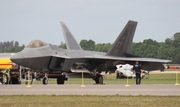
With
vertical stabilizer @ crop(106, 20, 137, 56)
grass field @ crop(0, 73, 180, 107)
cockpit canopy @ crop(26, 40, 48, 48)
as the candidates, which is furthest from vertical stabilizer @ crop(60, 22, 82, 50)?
grass field @ crop(0, 73, 180, 107)

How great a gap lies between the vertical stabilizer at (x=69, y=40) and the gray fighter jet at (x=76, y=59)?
16.7 ft

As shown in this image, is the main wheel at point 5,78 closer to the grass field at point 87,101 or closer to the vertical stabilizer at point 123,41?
the vertical stabilizer at point 123,41

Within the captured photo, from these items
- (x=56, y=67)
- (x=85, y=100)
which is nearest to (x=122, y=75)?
(x=56, y=67)

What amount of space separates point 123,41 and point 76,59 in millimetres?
6667

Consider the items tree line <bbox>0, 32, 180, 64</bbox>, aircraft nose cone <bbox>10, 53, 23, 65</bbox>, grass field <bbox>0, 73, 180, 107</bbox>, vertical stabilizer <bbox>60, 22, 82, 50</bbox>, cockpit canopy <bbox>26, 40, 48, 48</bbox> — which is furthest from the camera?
tree line <bbox>0, 32, 180, 64</bbox>

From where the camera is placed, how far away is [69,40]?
47.1m

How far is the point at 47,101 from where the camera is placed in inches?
771

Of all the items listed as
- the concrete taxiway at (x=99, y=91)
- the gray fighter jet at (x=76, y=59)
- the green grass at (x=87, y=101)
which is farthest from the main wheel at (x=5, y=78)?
the green grass at (x=87, y=101)

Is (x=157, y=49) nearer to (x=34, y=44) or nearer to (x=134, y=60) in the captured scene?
(x=134, y=60)

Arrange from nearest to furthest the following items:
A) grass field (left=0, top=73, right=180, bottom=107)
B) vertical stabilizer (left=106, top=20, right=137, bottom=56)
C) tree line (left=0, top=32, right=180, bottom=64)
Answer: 1. grass field (left=0, top=73, right=180, bottom=107)
2. vertical stabilizer (left=106, top=20, right=137, bottom=56)
3. tree line (left=0, top=32, right=180, bottom=64)

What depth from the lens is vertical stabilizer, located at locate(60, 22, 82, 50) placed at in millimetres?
46066

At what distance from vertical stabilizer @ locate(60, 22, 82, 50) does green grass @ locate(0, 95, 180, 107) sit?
2441 centimetres

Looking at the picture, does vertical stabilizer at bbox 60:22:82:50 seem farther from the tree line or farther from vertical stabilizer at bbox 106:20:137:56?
the tree line

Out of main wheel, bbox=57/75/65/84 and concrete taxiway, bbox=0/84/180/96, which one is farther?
main wheel, bbox=57/75/65/84
